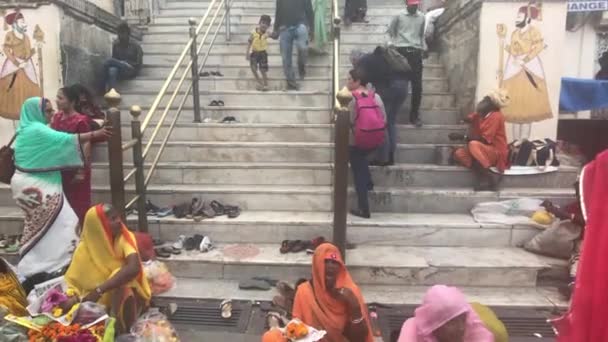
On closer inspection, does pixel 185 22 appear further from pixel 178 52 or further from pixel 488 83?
pixel 488 83

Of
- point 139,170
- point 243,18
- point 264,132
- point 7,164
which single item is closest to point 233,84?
point 264,132

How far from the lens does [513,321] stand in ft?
12.7

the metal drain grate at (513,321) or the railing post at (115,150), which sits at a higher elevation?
the railing post at (115,150)

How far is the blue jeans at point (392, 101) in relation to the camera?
18.6ft

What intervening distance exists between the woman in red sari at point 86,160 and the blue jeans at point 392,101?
10.3ft

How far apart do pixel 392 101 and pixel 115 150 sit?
3.10 metres

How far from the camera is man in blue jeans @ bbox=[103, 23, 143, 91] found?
712 centimetres

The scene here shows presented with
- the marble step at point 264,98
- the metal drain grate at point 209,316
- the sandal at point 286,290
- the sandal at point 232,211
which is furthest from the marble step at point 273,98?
the metal drain grate at point 209,316

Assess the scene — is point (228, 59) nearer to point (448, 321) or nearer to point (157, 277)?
point (157, 277)

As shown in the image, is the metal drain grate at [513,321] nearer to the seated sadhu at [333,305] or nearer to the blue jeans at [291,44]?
the seated sadhu at [333,305]

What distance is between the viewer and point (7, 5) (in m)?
6.09

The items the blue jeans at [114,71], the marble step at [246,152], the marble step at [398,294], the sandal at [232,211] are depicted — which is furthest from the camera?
the blue jeans at [114,71]

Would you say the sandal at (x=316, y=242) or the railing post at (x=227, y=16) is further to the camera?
the railing post at (x=227, y=16)

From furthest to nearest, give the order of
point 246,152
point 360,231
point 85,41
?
point 85,41 < point 246,152 < point 360,231
